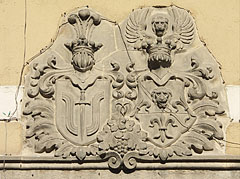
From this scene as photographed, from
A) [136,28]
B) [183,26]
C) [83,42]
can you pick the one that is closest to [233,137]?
[183,26]

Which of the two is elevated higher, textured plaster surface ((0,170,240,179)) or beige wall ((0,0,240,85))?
beige wall ((0,0,240,85))

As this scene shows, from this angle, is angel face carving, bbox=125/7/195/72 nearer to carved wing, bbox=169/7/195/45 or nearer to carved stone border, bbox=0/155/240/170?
carved wing, bbox=169/7/195/45

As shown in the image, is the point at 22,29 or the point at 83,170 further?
the point at 22,29

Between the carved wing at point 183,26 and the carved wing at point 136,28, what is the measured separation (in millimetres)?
215

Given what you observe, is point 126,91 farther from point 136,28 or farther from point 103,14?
point 103,14

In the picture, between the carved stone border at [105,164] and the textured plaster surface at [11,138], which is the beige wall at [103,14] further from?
the carved stone border at [105,164]

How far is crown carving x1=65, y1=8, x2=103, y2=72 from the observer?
23.8 feet

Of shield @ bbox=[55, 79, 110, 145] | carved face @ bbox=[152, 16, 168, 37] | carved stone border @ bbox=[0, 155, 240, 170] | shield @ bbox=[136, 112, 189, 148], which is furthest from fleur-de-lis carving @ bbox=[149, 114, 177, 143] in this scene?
carved face @ bbox=[152, 16, 168, 37]

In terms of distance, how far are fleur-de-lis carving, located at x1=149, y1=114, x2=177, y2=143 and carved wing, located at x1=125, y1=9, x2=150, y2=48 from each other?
2.01 ft

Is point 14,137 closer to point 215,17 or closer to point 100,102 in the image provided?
point 100,102

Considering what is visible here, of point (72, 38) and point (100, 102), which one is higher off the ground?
point (72, 38)

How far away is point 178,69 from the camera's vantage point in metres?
7.28

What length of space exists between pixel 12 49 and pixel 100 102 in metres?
0.80

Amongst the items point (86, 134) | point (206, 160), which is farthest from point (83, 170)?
point (206, 160)
